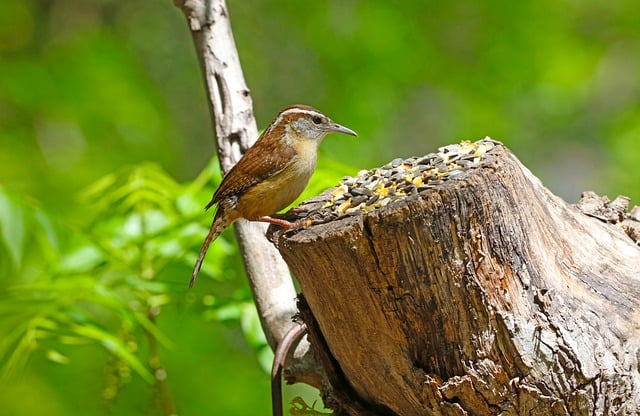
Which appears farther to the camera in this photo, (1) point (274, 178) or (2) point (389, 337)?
(1) point (274, 178)

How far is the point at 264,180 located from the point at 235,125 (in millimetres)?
256

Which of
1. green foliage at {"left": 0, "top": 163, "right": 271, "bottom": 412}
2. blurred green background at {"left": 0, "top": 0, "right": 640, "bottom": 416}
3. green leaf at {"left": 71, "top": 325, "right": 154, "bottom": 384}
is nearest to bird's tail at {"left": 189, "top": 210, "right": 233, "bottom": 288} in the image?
green foliage at {"left": 0, "top": 163, "right": 271, "bottom": 412}

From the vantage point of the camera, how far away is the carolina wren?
286 cm

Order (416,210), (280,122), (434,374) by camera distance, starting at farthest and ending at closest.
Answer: (280,122)
(434,374)
(416,210)

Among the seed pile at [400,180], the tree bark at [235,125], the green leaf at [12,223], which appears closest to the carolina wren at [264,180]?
the tree bark at [235,125]

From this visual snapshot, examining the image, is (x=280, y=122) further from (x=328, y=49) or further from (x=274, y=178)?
(x=328, y=49)

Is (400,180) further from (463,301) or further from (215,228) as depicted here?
(215,228)

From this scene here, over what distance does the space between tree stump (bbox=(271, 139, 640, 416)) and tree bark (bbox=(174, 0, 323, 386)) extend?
0.72m

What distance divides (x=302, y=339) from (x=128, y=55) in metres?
4.79

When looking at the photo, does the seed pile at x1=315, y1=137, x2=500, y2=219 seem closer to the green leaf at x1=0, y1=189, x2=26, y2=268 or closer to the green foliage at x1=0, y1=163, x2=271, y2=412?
the green foliage at x1=0, y1=163, x2=271, y2=412

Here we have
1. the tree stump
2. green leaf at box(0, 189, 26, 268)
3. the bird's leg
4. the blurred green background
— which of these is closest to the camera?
the tree stump

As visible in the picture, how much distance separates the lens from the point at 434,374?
2.07 metres

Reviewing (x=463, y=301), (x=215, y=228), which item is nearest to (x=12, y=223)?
(x=215, y=228)

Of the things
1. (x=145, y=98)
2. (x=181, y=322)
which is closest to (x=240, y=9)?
(x=145, y=98)
